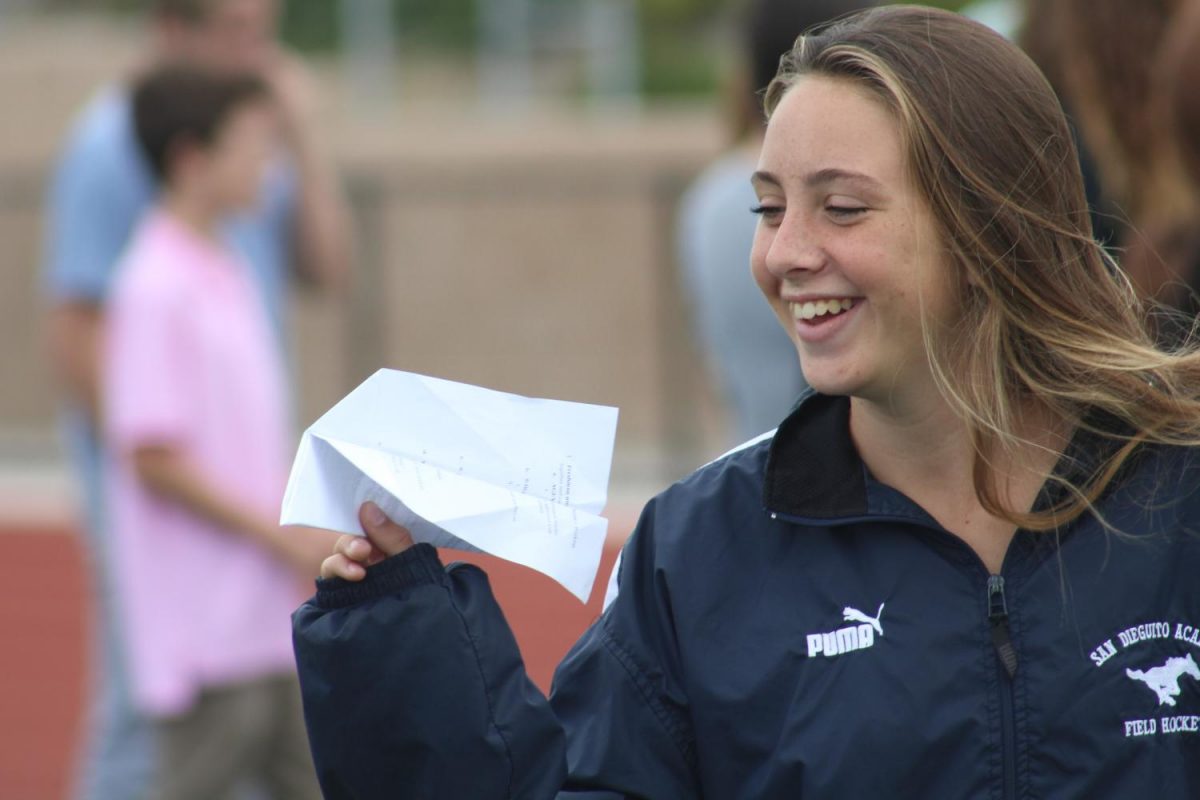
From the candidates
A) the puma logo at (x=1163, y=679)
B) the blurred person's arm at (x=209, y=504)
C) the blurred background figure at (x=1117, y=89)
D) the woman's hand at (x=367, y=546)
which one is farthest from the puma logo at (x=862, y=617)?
the blurred person's arm at (x=209, y=504)

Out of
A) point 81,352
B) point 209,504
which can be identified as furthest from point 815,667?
point 81,352

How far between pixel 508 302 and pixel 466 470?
31.9ft

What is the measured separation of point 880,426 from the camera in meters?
2.21

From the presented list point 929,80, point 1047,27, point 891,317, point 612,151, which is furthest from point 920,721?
point 612,151

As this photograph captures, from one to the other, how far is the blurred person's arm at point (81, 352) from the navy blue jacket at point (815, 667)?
3009mm

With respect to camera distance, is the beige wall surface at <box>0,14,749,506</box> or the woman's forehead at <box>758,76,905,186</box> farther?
the beige wall surface at <box>0,14,749,506</box>

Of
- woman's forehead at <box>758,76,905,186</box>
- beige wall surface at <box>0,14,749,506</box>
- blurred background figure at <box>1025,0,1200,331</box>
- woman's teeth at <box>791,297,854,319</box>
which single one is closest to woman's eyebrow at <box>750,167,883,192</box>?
woman's forehead at <box>758,76,905,186</box>

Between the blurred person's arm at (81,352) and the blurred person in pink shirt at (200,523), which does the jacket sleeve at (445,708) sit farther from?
the blurred person's arm at (81,352)

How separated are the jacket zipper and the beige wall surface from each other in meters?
5.88

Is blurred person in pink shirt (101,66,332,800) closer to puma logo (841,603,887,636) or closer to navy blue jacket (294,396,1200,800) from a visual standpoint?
navy blue jacket (294,396,1200,800)

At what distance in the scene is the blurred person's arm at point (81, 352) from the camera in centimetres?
488

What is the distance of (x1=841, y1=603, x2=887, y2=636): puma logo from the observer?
6.73 ft

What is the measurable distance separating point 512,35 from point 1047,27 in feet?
60.8

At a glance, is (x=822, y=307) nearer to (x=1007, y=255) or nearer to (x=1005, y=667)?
(x=1007, y=255)
